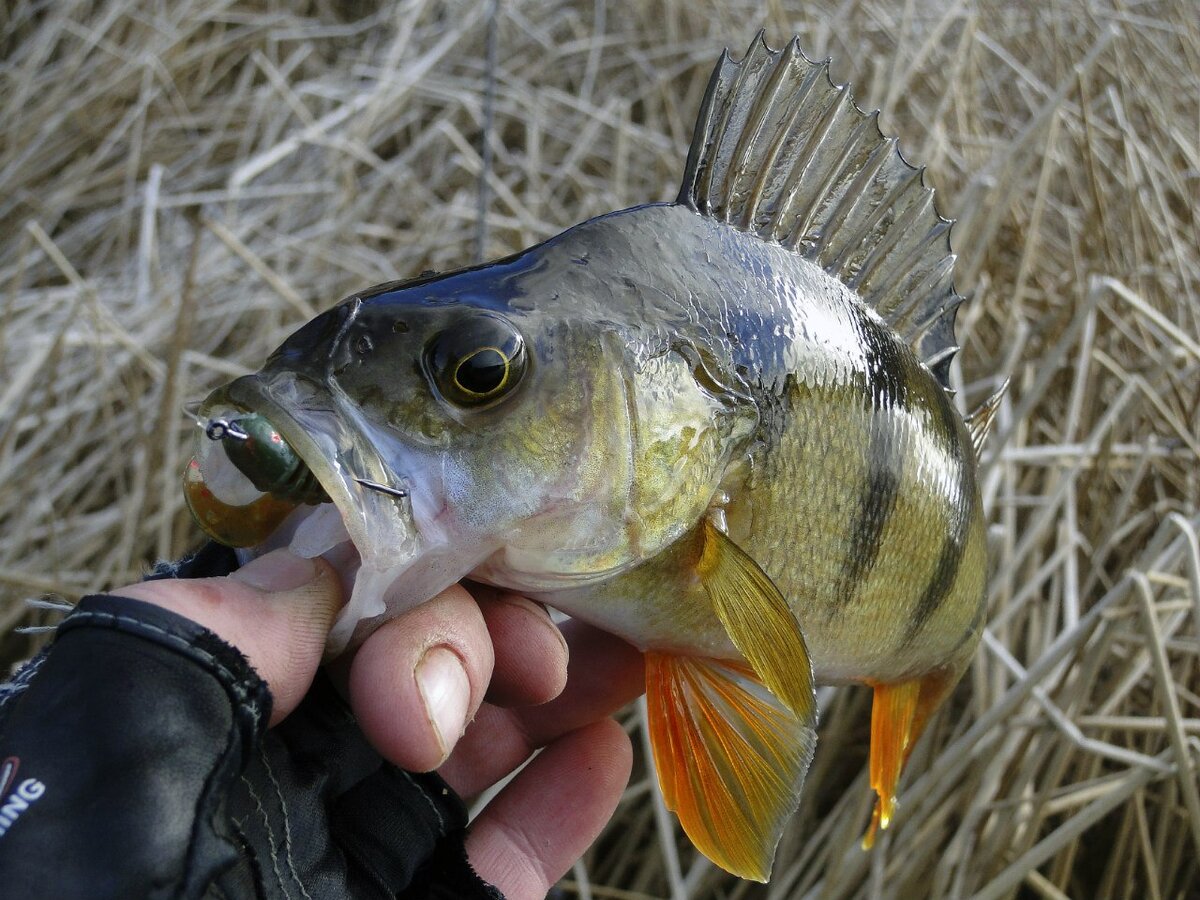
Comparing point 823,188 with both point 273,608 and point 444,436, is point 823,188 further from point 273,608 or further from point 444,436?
point 273,608

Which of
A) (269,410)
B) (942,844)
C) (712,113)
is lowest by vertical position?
(942,844)

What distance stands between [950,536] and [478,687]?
0.59 metres

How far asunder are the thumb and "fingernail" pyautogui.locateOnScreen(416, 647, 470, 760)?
0.31ft

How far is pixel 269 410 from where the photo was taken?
0.77 meters

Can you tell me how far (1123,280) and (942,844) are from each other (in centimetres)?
151

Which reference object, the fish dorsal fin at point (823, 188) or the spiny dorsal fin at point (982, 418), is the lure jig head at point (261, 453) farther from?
the spiny dorsal fin at point (982, 418)

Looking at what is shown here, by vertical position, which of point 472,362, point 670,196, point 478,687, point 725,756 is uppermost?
point 472,362

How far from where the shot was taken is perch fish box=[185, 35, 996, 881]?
0.82 metres

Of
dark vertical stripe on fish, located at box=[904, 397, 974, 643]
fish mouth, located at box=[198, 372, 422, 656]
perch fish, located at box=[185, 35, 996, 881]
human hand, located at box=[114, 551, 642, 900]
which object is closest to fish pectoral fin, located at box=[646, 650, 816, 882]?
perch fish, located at box=[185, 35, 996, 881]

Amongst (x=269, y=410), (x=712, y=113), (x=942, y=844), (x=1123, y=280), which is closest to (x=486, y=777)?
(x=269, y=410)

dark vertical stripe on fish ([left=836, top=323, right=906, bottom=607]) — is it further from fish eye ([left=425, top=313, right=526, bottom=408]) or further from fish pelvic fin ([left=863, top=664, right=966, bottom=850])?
fish eye ([left=425, top=313, right=526, bottom=408])

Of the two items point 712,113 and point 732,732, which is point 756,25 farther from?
point 732,732

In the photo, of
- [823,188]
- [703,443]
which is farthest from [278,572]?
[823,188]

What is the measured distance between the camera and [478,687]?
2.99 feet
